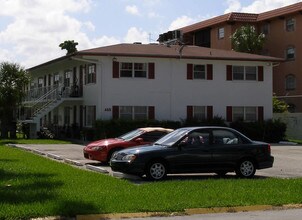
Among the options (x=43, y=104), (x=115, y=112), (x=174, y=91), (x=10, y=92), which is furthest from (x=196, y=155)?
(x=43, y=104)

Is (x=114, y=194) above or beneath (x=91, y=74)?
beneath

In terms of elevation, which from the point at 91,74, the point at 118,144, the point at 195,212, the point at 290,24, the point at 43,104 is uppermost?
the point at 290,24

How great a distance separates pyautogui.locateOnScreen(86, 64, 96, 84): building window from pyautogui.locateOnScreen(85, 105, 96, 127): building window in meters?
1.80

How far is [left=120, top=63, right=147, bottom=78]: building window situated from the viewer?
3638 cm

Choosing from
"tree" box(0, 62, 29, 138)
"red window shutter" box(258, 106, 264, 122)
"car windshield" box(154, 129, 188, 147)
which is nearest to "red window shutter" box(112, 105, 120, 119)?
"tree" box(0, 62, 29, 138)

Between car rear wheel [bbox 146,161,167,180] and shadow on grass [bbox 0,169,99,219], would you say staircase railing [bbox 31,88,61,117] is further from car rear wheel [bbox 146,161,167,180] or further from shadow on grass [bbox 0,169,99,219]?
shadow on grass [bbox 0,169,99,219]

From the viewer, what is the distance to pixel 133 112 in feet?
119

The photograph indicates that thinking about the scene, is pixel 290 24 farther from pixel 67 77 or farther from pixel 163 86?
pixel 67 77

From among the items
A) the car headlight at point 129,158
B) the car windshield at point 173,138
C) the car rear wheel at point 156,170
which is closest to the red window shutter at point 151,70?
the car windshield at point 173,138

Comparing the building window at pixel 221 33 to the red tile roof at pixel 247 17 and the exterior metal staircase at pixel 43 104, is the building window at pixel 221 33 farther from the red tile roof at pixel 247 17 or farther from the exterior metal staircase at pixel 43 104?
the exterior metal staircase at pixel 43 104

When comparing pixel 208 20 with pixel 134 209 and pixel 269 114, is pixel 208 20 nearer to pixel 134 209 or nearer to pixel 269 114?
pixel 269 114

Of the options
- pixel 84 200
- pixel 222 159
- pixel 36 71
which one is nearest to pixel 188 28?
pixel 36 71

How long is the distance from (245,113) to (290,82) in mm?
19235

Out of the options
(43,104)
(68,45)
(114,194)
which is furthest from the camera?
(68,45)
